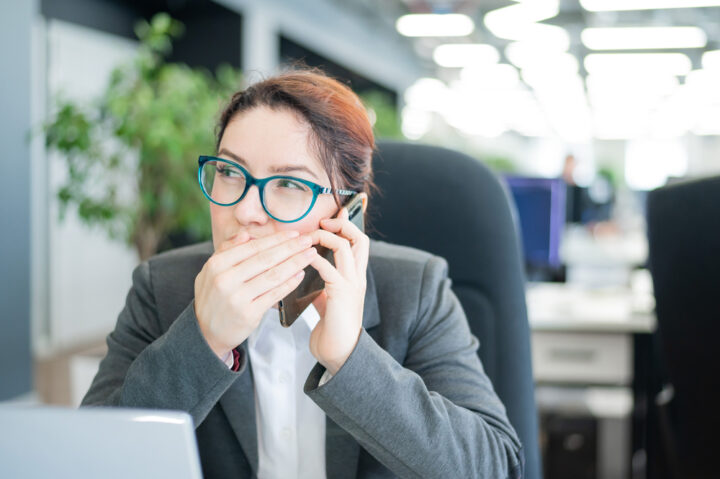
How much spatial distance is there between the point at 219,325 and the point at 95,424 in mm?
310

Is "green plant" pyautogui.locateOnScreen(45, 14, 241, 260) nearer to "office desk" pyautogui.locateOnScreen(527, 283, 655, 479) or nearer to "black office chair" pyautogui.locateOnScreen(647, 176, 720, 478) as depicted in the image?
"office desk" pyautogui.locateOnScreen(527, 283, 655, 479)

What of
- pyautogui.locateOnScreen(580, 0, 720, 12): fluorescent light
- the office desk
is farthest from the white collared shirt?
pyautogui.locateOnScreen(580, 0, 720, 12): fluorescent light

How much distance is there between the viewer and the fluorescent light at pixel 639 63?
8.27m

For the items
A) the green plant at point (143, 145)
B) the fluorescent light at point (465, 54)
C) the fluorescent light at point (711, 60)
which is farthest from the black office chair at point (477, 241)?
the fluorescent light at point (711, 60)

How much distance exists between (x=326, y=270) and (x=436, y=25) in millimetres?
7082

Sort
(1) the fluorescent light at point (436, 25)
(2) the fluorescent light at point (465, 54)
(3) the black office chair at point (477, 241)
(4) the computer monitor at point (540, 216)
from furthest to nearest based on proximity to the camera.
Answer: (2) the fluorescent light at point (465, 54), (1) the fluorescent light at point (436, 25), (4) the computer monitor at point (540, 216), (3) the black office chair at point (477, 241)

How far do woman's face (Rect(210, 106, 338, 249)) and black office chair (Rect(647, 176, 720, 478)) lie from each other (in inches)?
22.1

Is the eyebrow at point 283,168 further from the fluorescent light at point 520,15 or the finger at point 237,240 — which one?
the fluorescent light at point 520,15

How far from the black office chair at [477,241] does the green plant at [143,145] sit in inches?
50.8

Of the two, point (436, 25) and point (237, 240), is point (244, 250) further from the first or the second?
point (436, 25)

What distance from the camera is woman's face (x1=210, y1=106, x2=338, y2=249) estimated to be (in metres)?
0.84

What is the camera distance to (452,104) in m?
13.5

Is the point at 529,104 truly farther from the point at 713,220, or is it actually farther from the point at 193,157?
the point at 713,220

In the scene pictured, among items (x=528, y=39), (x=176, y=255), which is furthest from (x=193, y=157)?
(x=528, y=39)
